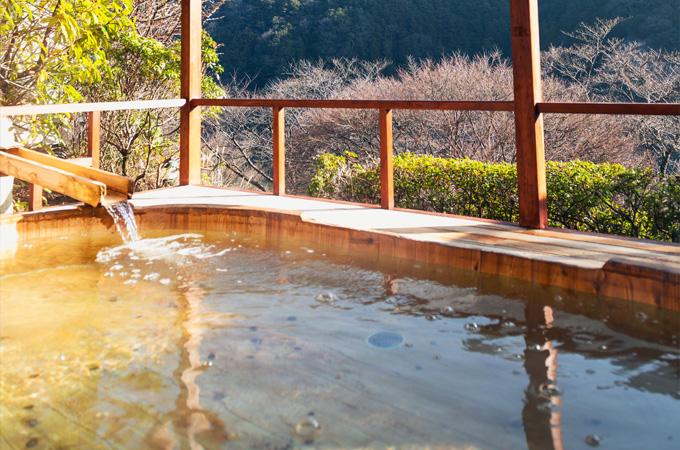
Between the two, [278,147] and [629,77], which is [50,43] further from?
[629,77]

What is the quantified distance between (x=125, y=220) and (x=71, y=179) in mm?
651

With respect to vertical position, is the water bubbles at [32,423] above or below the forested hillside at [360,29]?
below

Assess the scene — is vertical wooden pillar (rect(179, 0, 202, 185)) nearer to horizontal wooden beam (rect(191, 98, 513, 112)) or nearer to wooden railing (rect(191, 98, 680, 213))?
wooden railing (rect(191, 98, 680, 213))

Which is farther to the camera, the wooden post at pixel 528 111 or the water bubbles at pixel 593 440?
the wooden post at pixel 528 111

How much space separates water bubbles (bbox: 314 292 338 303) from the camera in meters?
2.78

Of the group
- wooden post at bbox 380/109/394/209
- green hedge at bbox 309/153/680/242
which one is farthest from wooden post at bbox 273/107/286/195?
green hedge at bbox 309/153/680/242

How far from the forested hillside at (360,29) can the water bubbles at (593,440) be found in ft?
61.9

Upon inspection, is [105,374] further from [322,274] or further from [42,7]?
[42,7]

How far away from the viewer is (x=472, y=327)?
7.93 feet

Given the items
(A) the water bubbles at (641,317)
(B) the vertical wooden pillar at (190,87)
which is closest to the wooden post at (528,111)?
(A) the water bubbles at (641,317)

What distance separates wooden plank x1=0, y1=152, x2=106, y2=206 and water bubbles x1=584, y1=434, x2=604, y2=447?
8.27 feet

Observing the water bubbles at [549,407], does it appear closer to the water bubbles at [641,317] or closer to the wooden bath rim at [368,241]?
the water bubbles at [641,317]

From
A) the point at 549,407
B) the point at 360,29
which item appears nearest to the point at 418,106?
the point at 549,407

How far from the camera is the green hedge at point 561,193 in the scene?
15.8ft
